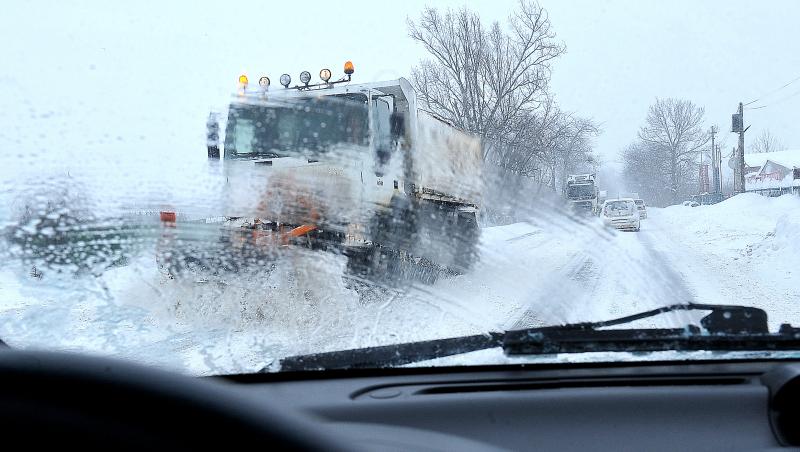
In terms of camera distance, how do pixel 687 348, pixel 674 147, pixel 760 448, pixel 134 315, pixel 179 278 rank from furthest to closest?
pixel 674 147 → pixel 179 278 → pixel 134 315 → pixel 687 348 → pixel 760 448

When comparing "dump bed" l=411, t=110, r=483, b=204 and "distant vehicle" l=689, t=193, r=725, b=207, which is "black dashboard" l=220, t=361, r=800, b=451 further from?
"distant vehicle" l=689, t=193, r=725, b=207

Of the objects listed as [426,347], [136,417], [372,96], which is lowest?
[426,347]

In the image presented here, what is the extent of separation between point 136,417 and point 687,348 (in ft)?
8.89

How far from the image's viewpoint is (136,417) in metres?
0.74

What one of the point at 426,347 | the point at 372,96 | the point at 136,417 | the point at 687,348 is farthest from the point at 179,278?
the point at 136,417

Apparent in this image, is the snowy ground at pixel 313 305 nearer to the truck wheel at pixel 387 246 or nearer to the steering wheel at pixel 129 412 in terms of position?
the truck wheel at pixel 387 246

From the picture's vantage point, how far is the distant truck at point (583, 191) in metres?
35.2

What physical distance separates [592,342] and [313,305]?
188 inches

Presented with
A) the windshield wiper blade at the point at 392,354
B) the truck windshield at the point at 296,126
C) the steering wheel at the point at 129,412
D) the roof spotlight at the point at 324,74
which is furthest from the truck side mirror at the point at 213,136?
the steering wheel at the point at 129,412

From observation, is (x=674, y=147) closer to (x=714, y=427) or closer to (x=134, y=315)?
(x=134, y=315)

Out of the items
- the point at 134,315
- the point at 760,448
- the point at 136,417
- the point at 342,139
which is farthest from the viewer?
the point at 342,139

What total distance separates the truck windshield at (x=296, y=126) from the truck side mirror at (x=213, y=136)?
0.48 feet

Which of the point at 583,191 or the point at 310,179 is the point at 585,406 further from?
the point at 583,191

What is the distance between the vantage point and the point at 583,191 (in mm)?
36656
